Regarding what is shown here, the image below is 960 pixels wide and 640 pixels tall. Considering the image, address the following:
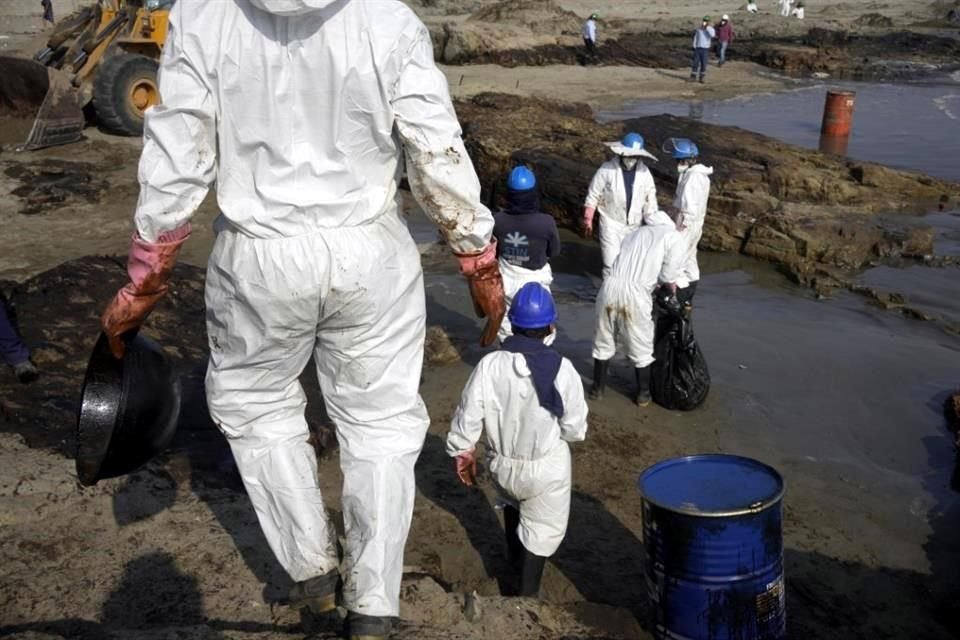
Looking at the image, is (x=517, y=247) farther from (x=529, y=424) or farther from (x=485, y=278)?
(x=485, y=278)

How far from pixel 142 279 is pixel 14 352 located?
351 cm

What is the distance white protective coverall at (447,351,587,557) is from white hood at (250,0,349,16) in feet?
6.61

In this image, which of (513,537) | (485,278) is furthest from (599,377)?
(485,278)

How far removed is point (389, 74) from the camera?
2916mm

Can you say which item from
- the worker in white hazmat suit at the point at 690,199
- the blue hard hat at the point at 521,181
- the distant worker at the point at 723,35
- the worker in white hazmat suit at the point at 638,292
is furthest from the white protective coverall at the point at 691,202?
the distant worker at the point at 723,35

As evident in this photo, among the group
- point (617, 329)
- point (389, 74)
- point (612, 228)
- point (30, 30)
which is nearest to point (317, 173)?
point (389, 74)

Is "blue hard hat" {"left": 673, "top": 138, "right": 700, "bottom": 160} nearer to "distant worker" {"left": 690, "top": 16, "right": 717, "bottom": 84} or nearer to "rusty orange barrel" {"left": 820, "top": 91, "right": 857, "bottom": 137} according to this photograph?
"rusty orange barrel" {"left": 820, "top": 91, "right": 857, "bottom": 137}

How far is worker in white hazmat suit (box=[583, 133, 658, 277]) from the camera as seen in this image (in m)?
8.45

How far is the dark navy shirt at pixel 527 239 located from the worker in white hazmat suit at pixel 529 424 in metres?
2.64

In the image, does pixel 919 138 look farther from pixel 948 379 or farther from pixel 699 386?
pixel 699 386

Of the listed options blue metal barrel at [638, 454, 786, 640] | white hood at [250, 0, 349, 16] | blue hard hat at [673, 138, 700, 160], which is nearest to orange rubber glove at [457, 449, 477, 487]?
blue metal barrel at [638, 454, 786, 640]

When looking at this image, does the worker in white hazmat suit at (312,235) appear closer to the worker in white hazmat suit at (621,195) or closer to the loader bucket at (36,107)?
the worker in white hazmat suit at (621,195)

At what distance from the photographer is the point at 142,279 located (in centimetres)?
300

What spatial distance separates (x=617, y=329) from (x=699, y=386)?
2.39 feet
